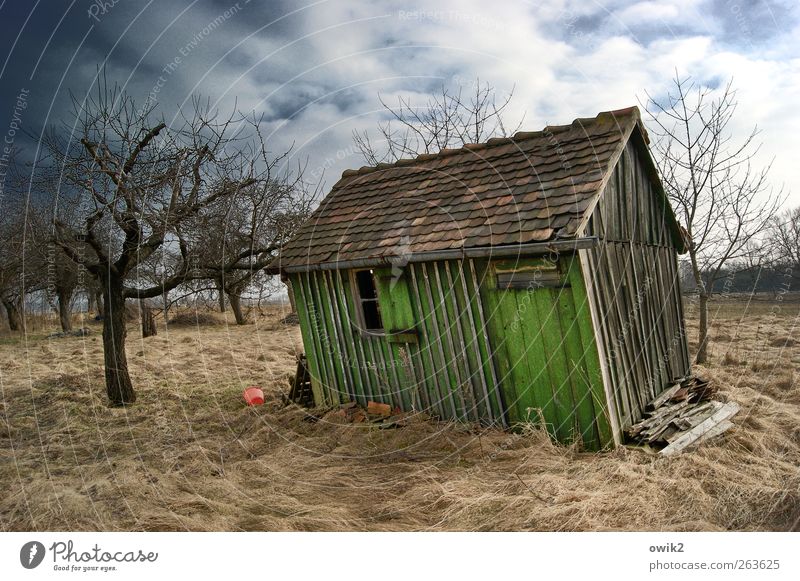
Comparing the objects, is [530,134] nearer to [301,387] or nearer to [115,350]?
[301,387]

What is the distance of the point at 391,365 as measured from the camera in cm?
711

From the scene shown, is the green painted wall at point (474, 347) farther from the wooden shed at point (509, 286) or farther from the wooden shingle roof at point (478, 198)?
the wooden shingle roof at point (478, 198)

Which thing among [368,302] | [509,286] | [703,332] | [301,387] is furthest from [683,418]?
[301,387]

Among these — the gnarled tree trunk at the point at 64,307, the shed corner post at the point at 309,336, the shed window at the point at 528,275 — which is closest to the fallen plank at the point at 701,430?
the shed window at the point at 528,275

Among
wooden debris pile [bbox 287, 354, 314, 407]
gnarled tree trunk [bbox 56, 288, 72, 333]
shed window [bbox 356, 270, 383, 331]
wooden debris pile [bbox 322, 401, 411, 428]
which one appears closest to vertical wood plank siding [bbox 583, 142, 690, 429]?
wooden debris pile [bbox 322, 401, 411, 428]

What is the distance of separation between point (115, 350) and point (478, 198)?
7159mm

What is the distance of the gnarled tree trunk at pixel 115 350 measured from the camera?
29.4ft

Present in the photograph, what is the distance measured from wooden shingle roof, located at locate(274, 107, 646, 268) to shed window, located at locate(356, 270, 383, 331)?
1.79 feet

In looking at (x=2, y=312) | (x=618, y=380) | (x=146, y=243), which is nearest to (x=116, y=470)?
(x=146, y=243)

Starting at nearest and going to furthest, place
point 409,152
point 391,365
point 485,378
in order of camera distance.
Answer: point 485,378 < point 391,365 < point 409,152

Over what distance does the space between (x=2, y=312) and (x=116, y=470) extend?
23.2 m

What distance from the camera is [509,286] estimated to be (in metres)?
5.72

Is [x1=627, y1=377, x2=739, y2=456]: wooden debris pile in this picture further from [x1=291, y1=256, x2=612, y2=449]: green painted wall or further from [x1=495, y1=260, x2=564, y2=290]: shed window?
[x1=495, y1=260, x2=564, y2=290]: shed window

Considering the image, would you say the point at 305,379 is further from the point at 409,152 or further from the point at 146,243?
the point at 409,152
